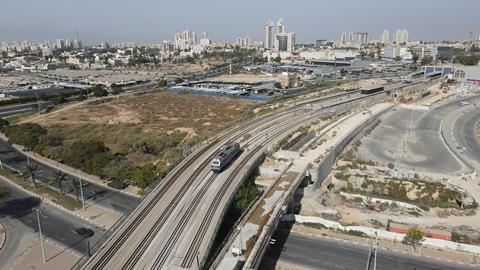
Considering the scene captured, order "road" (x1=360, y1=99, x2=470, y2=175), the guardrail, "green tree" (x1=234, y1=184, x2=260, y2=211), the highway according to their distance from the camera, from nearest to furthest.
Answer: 1. the highway
2. the guardrail
3. "green tree" (x1=234, y1=184, x2=260, y2=211)
4. "road" (x1=360, y1=99, x2=470, y2=175)

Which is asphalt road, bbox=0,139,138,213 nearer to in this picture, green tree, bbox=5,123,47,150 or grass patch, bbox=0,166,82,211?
grass patch, bbox=0,166,82,211

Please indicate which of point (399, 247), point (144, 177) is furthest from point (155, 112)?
point (399, 247)

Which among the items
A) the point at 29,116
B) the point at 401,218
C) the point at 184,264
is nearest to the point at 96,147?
the point at 184,264

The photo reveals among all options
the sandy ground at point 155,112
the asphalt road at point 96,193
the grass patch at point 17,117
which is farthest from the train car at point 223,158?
the grass patch at point 17,117

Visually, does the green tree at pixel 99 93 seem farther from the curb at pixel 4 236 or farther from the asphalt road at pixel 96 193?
the curb at pixel 4 236

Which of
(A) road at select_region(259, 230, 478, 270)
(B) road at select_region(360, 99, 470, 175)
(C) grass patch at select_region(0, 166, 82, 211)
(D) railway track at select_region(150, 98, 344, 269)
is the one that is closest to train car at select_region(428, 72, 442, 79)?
(B) road at select_region(360, 99, 470, 175)

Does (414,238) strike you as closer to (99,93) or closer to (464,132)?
(464,132)

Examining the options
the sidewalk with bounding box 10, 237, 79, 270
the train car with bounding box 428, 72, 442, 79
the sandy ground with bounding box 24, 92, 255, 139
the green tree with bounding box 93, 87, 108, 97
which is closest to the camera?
the sidewalk with bounding box 10, 237, 79, 270

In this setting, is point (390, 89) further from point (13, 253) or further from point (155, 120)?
point (13, 253)
